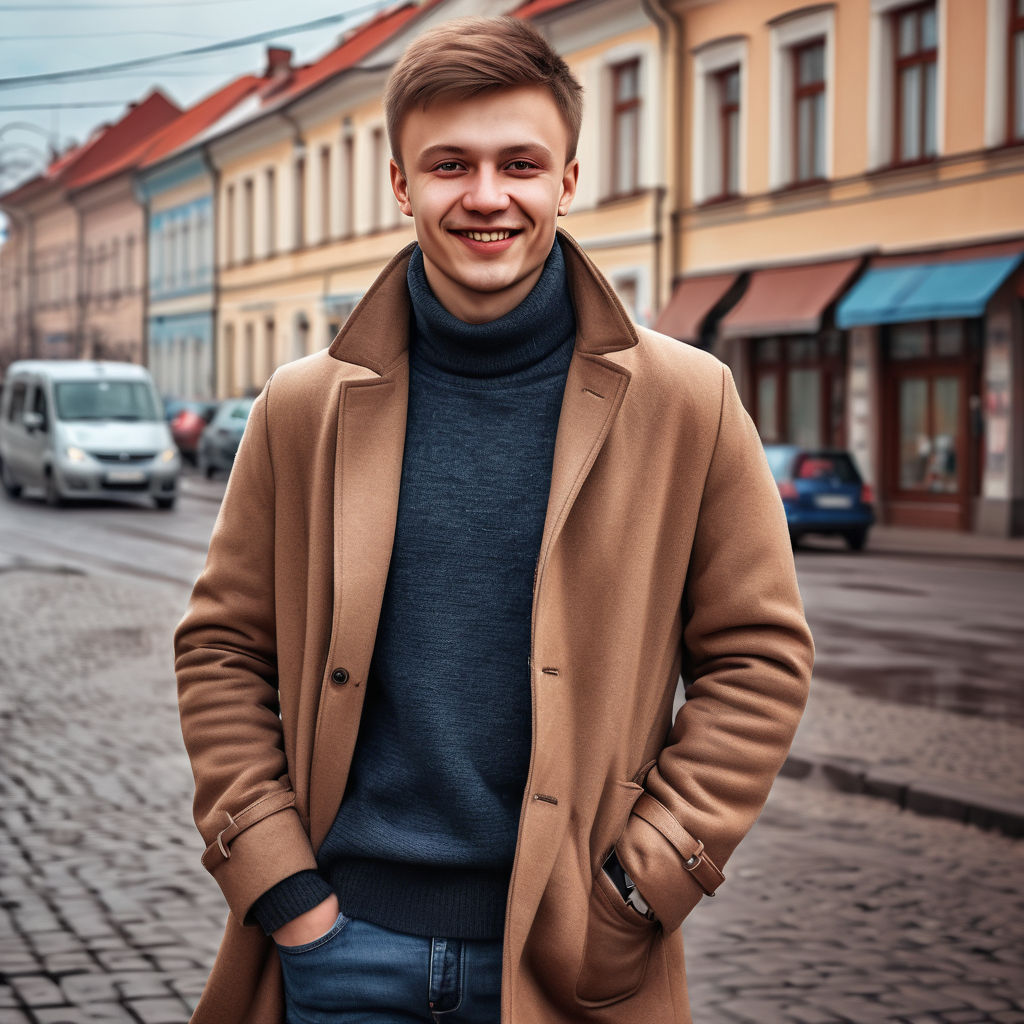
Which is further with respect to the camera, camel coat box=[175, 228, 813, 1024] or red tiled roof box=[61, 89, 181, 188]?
red tiled roof box=[61, 89, 181, 188]

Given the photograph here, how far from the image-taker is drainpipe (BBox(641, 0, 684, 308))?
28.1 metres

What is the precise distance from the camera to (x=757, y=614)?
7.41ft

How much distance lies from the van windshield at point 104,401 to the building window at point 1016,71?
42.4ft

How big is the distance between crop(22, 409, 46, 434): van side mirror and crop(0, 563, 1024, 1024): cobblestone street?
60.3 feet

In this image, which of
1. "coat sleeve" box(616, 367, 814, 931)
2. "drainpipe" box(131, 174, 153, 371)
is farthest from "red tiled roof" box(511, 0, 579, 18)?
"coat sleeve" box(616, 367, 814, 931)

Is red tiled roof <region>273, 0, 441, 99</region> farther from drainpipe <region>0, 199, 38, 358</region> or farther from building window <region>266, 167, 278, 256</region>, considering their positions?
drainpipe <region>0, 199, 38, 358</region>

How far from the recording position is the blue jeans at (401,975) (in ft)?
7.21

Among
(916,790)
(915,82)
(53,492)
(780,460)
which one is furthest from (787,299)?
(916,790)

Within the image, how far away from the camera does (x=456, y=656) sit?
2195 millimetres

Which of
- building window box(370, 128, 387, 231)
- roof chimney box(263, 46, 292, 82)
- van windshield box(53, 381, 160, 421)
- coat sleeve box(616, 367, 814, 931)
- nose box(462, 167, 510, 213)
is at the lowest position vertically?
coat sleeve box(616, 367, 814, 931)

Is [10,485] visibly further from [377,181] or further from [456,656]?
[456,656]

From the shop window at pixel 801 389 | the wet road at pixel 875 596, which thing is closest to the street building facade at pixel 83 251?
the wet road at pixel 875 596

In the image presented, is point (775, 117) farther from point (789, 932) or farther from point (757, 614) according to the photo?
point (757, 614)

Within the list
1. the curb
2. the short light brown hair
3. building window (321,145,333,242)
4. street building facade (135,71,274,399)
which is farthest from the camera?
street building facade (135,71,274,399)
